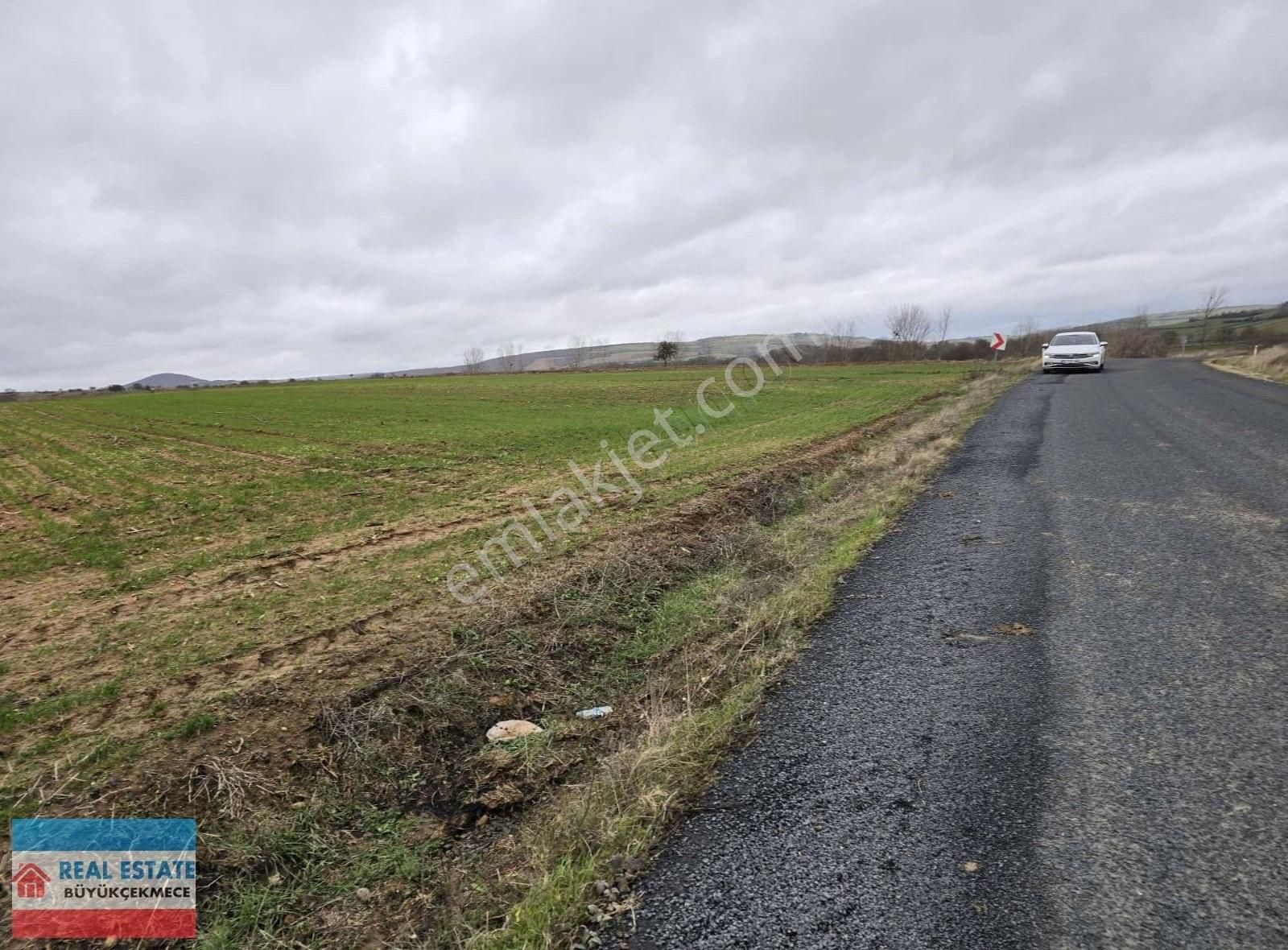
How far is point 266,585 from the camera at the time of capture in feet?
23.1

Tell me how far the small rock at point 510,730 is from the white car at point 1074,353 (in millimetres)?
28992

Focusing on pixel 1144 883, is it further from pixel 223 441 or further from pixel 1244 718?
pixel 223 441

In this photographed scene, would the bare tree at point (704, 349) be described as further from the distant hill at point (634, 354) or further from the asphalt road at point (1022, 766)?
the asphalt road at point (1022, 766)

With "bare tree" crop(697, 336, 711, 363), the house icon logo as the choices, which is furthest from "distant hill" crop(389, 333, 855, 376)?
the house icon logo

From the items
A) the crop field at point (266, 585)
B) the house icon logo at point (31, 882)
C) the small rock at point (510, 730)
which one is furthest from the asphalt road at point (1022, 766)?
the house icon logo at point (31, 882)

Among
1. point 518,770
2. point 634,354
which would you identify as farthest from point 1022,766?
point 634,354

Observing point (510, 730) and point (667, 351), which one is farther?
point (667, 351)

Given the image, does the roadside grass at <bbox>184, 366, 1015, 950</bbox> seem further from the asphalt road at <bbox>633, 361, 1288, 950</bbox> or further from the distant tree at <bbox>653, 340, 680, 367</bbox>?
the distant tree at <bbox>653, 340, 680, 367</bbox>

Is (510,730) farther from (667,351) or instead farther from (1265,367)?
(667,351)

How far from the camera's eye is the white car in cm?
2534

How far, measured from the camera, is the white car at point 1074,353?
25.3 metres

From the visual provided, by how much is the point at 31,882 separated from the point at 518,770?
245cm

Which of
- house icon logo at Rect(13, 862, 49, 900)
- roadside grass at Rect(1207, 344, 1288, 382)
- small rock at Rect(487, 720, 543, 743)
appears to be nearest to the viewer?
house icon logo at Rect(13, 862, 49, 900)

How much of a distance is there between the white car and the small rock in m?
29.0
